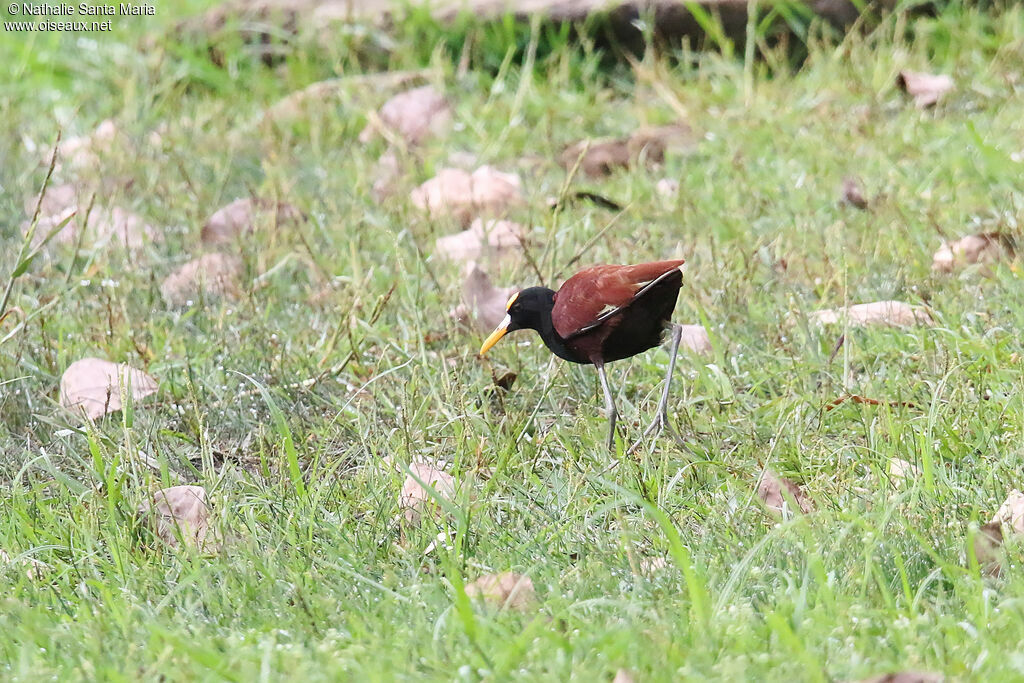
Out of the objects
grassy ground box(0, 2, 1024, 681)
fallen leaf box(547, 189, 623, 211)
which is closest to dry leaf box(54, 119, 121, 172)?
grassy ground box(0, 2, 1024, 681)

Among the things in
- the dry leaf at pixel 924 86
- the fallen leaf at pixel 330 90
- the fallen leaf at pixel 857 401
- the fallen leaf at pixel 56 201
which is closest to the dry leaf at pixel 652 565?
the fallen leaf at pixel 857 401

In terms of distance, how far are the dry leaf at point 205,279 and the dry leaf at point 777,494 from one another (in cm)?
180

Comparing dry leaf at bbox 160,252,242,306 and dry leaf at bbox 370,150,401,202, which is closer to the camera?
dry leaf at bbox 160,252,242,306

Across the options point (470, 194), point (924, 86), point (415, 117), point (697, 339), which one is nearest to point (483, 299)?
point (697, 339)

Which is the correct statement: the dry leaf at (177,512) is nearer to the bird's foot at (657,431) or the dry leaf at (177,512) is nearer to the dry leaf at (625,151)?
the bird's foot at (657,431)

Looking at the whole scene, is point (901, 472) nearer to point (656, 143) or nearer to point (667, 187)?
point (667, 187)

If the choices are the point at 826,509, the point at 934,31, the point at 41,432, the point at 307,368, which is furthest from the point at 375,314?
the point at 934,31

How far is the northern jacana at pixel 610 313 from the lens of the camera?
8.72 feet

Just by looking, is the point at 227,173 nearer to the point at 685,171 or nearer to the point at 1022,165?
the point at 685,171

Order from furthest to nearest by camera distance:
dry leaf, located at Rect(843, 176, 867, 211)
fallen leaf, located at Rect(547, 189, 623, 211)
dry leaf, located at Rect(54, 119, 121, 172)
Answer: dry leaf, located at Rect(54, 119, 121, 172) < fallen leaf, located at Rect(547, 189, 623, 211) < dry leaf, located at Rect(843, 176, 867, 211)

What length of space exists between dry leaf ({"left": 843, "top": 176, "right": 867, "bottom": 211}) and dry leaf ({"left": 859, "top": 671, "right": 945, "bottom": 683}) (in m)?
2.43

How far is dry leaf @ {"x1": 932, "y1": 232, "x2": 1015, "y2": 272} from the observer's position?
3352 millimetres

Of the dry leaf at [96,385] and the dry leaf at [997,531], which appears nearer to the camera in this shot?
the dry leaf at [997,531]

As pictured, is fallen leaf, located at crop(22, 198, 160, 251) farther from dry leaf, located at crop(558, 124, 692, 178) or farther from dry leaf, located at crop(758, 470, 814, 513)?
dry leaf, located at crop(758, 470, 814, 513)
